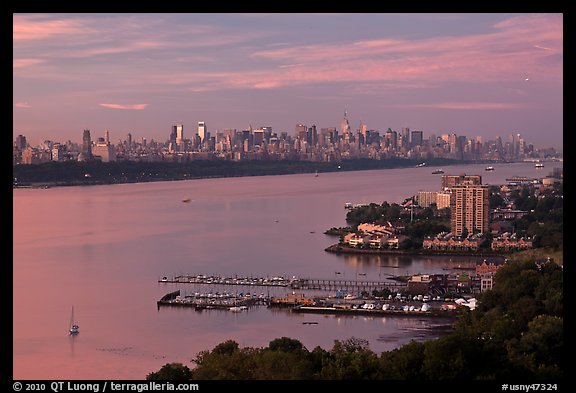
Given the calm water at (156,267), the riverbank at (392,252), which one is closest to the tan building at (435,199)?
the calm water at (156,267)

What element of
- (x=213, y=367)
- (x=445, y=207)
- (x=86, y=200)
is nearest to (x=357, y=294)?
(x=213, y=367)

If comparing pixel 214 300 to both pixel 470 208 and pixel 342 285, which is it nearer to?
pixel 342 285

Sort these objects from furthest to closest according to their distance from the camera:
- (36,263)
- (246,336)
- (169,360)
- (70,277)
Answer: (36,263)
(70,277)
(246,336)
(169,360)

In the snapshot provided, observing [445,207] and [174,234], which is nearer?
[174,234]

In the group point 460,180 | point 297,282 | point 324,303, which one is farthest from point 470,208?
point 324,303

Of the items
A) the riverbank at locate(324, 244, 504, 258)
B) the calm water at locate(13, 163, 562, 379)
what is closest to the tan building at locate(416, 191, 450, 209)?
the calm water at locate(13, 163, 562, 379)

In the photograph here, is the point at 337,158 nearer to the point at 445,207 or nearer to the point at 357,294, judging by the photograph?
the point at 445,207

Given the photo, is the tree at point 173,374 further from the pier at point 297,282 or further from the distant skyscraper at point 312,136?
the distant skyscraper at point 312,136
